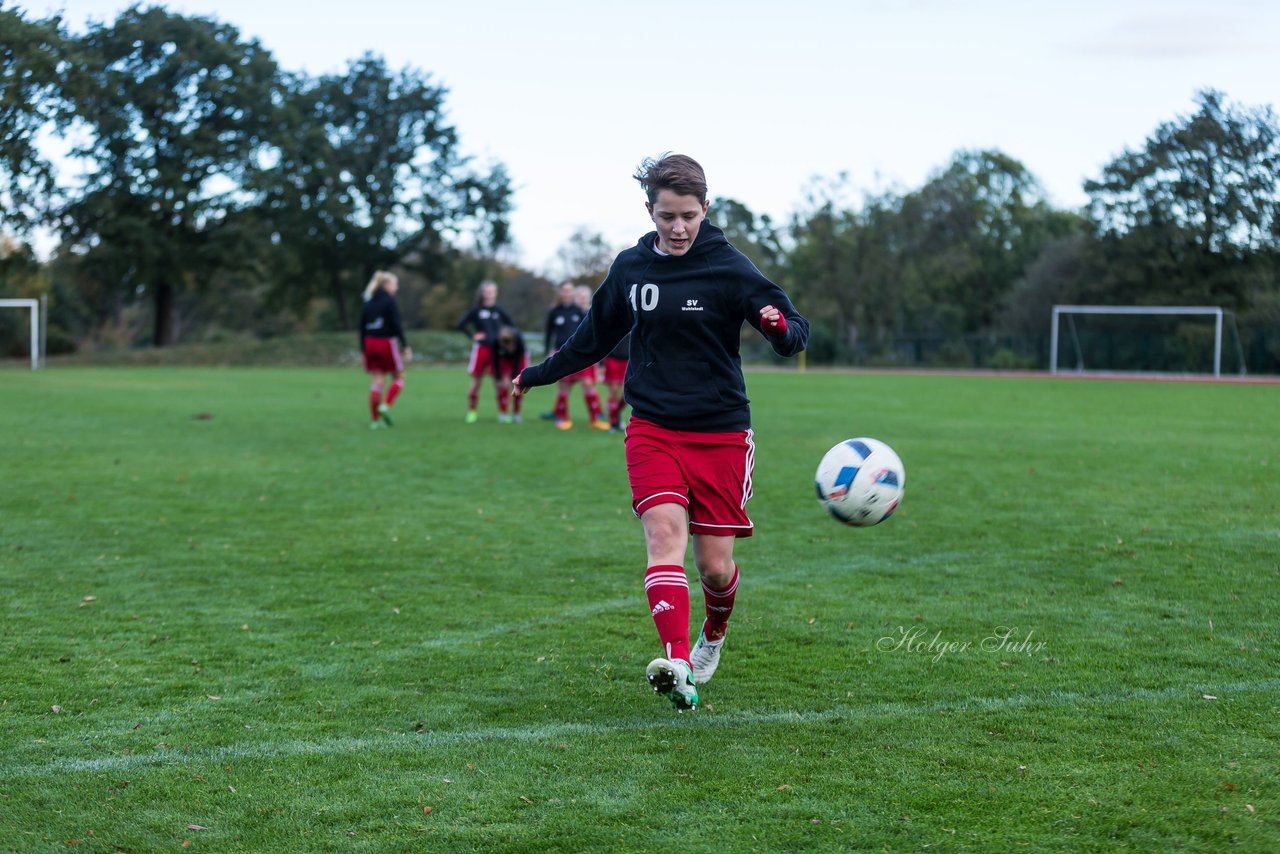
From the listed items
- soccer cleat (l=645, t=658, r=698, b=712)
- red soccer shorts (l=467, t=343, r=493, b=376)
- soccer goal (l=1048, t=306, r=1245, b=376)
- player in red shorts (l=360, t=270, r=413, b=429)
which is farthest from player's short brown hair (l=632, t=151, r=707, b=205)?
soccer goal (l=1048, t=306, r=1245, b=376)

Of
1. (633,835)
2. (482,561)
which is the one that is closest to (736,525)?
(633,835)

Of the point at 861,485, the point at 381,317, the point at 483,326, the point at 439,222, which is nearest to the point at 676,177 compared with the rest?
the point at 861,485

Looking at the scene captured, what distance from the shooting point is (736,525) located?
4.83 meters

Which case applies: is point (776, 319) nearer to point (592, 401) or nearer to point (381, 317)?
point (381, 317)

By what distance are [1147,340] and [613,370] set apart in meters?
36.1

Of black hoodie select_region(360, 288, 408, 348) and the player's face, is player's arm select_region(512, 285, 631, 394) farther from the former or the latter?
black hoodie select_region(360, 288, 408, 348)

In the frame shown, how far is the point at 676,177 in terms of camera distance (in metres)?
4.61

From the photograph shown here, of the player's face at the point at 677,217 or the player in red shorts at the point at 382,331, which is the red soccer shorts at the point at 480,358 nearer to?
the player in red shorts at the point at 382,331

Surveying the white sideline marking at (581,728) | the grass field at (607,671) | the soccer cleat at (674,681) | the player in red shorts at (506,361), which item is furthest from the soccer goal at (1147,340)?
the soccer cleat at (674,681)

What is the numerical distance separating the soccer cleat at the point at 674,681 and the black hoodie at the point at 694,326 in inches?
37.0

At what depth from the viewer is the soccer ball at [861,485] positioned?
5125mm

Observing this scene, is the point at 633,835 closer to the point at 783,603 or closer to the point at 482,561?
the point at 783,603

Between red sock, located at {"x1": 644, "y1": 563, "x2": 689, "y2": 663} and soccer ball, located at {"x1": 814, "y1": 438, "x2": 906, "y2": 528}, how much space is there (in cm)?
92

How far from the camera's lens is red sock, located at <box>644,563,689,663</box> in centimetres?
449
